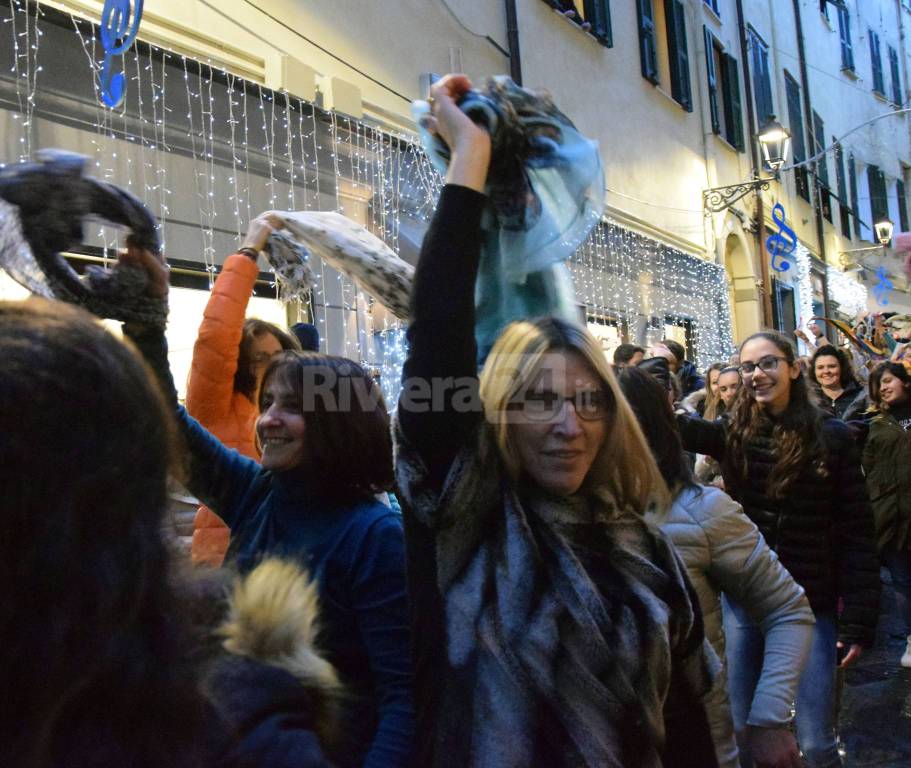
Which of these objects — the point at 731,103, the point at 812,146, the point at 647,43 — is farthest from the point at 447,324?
the point at 812,146

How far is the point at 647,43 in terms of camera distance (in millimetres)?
13898

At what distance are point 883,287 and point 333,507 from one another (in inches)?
989

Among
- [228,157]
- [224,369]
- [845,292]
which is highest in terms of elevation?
[845,292]

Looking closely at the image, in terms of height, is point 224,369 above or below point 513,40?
below

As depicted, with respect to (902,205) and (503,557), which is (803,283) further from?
(503,557)

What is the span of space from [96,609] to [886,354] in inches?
488

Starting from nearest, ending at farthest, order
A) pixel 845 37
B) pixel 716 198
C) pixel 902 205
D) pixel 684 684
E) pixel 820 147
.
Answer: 1. pixel 684 684
2. pixel 716 198
3. pixel 820 147
4. pixel 845 37
5. pixel 902 205

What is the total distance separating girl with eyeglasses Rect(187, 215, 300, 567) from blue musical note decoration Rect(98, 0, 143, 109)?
341 centimetres

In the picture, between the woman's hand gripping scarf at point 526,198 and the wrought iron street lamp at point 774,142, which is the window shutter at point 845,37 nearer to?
the wrought iron street lamp at point 774,142

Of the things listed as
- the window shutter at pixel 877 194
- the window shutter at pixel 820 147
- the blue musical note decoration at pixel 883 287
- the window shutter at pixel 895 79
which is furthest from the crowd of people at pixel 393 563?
the window shutter at pixel 895 79

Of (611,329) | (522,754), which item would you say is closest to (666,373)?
(522,754)

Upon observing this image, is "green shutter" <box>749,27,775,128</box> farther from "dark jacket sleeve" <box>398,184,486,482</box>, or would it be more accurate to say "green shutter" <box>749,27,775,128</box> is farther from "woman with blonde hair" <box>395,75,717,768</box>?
"dark jacket sleeve" <box>398,184,486,482</box>

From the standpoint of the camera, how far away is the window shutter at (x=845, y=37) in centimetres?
2494

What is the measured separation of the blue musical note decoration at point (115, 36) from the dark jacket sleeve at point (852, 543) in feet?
14.4
